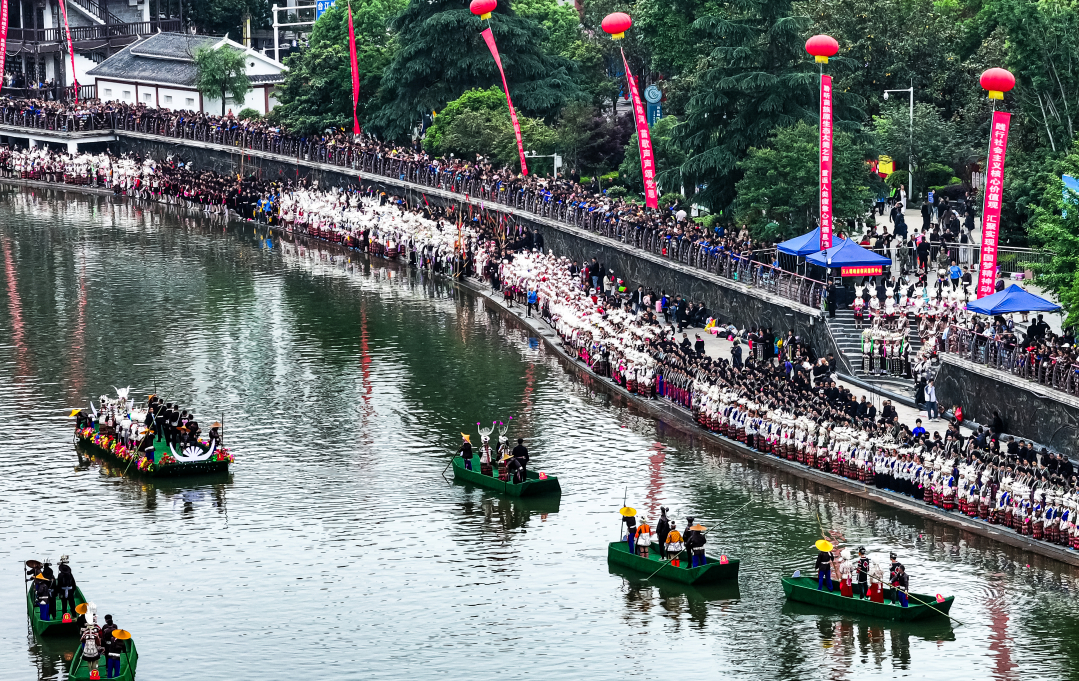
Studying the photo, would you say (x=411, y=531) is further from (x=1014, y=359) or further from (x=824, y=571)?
(x=1014, y=359)

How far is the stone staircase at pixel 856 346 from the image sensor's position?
72000 millimetres

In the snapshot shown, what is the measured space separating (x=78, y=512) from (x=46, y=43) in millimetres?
90078

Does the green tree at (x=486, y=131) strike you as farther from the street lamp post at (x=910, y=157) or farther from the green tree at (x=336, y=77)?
the street lamp post at (x=910, y=157)

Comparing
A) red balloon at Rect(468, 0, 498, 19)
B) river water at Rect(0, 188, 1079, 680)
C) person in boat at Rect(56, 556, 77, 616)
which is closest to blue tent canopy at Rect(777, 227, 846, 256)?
river water at Rect(0, 188, 1079, 680)

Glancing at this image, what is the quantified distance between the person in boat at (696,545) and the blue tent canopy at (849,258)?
22517 millimetres

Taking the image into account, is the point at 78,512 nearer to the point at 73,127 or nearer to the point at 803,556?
the point at 803,556

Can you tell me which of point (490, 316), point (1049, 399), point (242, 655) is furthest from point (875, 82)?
point (242, 655)

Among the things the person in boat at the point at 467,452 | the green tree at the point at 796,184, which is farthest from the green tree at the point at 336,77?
the person in boat at the point at 467,452

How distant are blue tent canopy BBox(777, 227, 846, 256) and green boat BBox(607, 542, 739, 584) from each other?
77.2 feet

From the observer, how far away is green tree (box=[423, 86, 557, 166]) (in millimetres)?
108750

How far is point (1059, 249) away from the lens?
67500 mm

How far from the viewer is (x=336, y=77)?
117062 millimetres

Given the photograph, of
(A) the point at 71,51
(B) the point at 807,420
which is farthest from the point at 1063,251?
(A) the point at 71,51

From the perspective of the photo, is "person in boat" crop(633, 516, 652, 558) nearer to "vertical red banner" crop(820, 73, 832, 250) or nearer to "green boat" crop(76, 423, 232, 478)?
"green boat" crop(76, 423, 232, 478)
